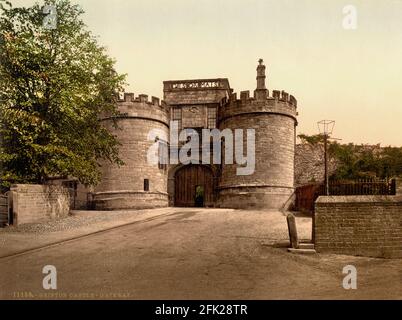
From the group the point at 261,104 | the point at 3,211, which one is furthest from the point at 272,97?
the point at 3,211

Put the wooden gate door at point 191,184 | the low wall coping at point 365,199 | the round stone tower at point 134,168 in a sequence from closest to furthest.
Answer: the low wall coping at point 365,199 → the round stone tower at point 134,168 → the wooden gate door at point 191,184

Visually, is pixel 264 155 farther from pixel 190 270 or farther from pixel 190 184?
pixel 190 270

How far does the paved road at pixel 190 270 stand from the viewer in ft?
21.5

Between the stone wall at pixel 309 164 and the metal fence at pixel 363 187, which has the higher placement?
the stone wall at pixel 309 164

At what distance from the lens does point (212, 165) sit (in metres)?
26.3

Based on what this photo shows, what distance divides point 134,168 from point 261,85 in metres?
9.88

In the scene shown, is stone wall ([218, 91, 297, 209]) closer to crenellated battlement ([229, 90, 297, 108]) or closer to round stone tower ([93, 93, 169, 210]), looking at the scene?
crenellated battlement ([229, 90, 297, 108])

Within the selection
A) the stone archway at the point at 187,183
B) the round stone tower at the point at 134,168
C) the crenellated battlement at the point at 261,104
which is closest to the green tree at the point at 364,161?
the crenellated battlement at the point at 261,104

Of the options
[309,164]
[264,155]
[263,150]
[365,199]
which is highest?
[263,150]

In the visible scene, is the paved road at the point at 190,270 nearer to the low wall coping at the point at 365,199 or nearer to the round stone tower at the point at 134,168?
the low wall coping at the point at 365,199

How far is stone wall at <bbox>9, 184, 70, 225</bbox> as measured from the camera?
1552 centimetres

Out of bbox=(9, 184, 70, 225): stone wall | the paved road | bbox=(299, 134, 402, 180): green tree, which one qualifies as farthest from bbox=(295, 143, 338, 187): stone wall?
bbox=(9, 184, 70, 225): stone wall
